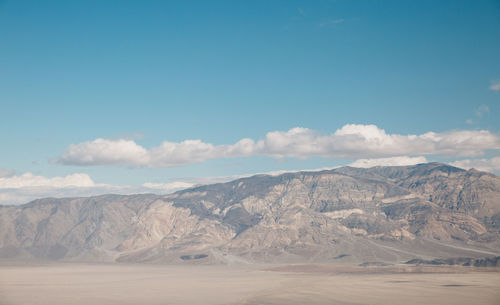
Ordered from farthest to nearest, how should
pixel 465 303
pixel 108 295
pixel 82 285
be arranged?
1. pixel 82 285
2. pixel 108 295
3. pixel 465 303

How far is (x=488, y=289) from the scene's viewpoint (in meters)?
128

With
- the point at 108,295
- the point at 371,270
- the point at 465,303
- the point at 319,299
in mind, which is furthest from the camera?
the point at 371,270

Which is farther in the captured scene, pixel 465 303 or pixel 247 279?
pixel 247 279

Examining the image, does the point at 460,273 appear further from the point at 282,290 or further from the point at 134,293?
the point at 134,293

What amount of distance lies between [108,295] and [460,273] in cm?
11258

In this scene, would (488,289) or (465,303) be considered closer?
(465,303)

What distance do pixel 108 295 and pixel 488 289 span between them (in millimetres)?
92875

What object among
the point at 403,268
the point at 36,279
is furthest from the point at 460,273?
the point at 36,279

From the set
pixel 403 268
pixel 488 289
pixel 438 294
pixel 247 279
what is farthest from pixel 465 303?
pixel 403 268

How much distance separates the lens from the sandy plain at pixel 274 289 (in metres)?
113

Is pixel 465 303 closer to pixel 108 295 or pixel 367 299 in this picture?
pixel 367 299

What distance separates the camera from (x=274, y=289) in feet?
448

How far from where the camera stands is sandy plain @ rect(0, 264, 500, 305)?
113312 millimetres

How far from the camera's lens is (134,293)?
423 feet
